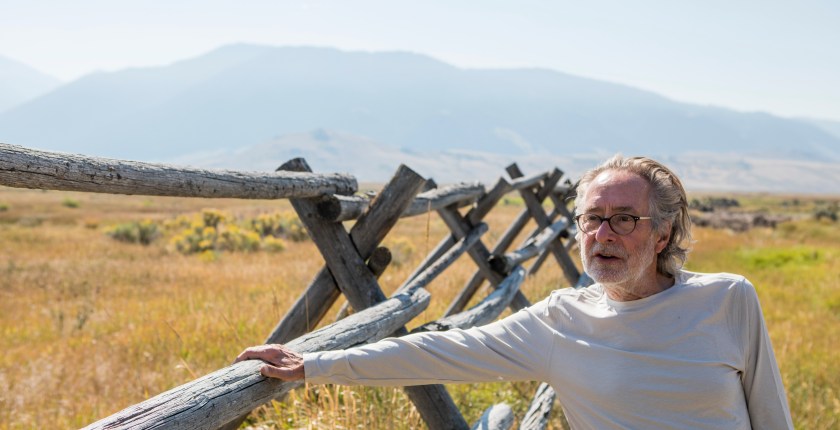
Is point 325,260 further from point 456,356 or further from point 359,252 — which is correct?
point 456,356

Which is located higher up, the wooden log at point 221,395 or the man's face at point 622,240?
the man's face at point 622,240

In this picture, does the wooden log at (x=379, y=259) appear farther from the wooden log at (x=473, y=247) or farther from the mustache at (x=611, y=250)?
the wooden log at (x=473, y=247)

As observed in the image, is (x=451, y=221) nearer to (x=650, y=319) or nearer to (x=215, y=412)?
(x=650, y=319)

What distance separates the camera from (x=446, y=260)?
4.30 m

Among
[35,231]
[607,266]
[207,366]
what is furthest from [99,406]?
[35,231]

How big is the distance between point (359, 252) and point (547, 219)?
15.4 ft

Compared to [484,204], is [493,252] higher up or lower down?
lower down

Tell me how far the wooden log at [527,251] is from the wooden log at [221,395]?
2.44 m

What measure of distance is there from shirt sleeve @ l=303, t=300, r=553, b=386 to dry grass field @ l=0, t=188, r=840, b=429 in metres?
0.61

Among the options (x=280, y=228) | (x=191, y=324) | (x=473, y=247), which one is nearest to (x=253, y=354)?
(x=473, y=247)

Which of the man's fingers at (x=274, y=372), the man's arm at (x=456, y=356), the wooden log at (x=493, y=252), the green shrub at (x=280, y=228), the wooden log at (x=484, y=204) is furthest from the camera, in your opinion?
the green shrub at (x=280, y=228)

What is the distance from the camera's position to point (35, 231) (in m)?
14.7

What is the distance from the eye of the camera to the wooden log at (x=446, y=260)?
3676 mm

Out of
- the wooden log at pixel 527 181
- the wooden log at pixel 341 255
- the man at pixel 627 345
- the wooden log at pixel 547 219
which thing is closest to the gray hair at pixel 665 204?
the man at pixel 627 345
